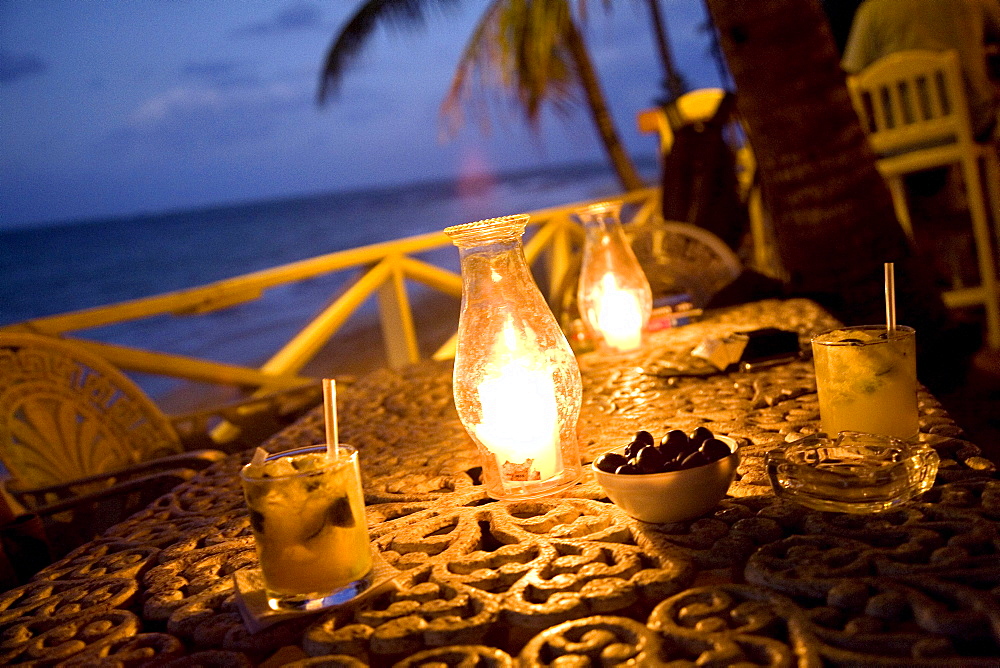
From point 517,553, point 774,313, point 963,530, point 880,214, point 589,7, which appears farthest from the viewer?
point 589,7

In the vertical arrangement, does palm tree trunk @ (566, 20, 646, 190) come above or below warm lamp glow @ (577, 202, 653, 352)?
above

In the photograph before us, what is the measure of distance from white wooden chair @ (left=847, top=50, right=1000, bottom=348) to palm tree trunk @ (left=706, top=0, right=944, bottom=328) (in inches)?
41.9

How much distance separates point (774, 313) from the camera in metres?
2.12

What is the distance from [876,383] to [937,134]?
331 cm

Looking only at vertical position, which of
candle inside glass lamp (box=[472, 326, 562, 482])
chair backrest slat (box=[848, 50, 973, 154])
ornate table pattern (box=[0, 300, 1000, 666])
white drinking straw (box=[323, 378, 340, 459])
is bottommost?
ornate table pattern (box=[0, 300, 1000, 666])

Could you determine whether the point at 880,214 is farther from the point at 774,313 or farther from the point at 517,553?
the point at 517,553

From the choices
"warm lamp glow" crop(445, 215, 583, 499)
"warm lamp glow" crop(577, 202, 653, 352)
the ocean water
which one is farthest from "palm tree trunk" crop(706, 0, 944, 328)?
the ocean water

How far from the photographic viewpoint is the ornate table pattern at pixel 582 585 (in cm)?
64

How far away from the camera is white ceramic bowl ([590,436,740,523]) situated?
0.85 meters

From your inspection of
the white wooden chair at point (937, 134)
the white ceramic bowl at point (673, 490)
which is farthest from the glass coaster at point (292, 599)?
the white wooden chair at point (937, 134)

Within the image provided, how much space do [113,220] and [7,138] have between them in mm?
6873

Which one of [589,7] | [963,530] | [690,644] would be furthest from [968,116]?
[690,644]

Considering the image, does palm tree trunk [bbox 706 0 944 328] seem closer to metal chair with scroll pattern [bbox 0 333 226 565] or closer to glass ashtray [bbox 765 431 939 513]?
glass ashtray [bbox 765 431 939 513]

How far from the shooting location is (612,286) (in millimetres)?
1947
